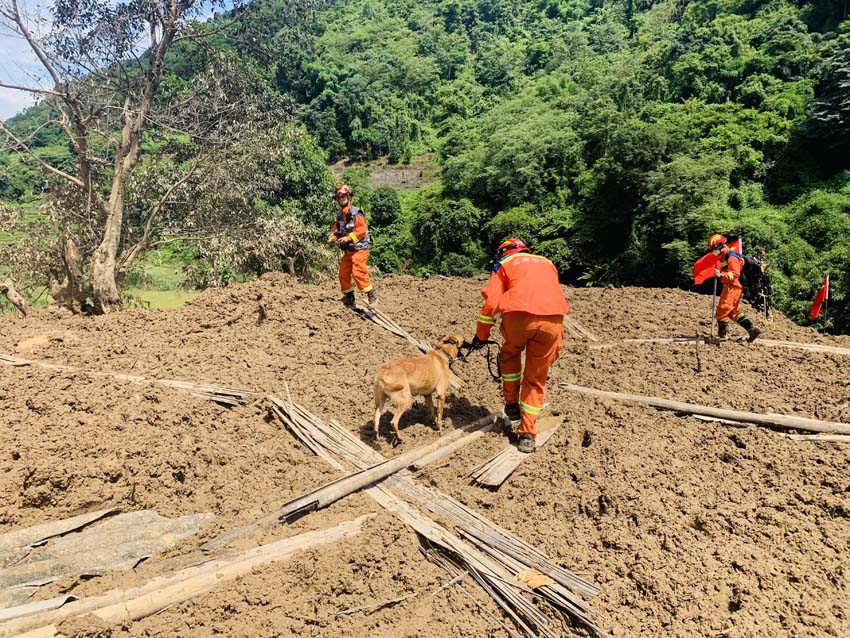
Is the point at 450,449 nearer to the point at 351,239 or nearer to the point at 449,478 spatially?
the point at 449,478

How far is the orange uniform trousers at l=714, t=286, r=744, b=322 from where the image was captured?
786 centimetres

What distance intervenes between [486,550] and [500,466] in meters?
1.06

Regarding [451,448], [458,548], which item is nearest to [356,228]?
[451,448]

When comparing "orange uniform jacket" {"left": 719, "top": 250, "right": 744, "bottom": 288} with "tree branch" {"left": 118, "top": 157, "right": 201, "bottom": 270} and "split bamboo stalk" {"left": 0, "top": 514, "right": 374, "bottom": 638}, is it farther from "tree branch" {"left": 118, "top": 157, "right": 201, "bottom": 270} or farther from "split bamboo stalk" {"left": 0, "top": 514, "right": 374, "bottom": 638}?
"tree branch" {"left": 118, "top": 157, "right": 201, "bottom": 270}

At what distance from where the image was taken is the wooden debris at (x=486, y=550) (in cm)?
331

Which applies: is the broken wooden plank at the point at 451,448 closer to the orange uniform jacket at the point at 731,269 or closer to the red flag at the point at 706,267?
the red flag at the point at 706,267

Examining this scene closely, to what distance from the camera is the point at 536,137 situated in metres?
39.2

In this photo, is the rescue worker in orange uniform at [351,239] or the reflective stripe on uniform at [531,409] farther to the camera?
the rescue worker in orange uniform at [351,239]

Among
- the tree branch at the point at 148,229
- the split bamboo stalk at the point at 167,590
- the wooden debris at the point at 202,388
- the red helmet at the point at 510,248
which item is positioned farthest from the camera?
the tree branch at the point at 148,229

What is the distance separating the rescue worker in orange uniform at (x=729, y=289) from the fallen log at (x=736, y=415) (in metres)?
2.91

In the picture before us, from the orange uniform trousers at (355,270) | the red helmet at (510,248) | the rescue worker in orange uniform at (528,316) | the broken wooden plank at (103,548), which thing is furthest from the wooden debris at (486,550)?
the orange uniform trousers at (355,270)

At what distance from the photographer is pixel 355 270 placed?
8.09 meters

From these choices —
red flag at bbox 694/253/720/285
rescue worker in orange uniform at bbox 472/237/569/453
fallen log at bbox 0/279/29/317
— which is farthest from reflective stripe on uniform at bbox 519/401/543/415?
fallen log at bbox 0/279/29/317

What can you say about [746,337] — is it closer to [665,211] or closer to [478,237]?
[665,211]
